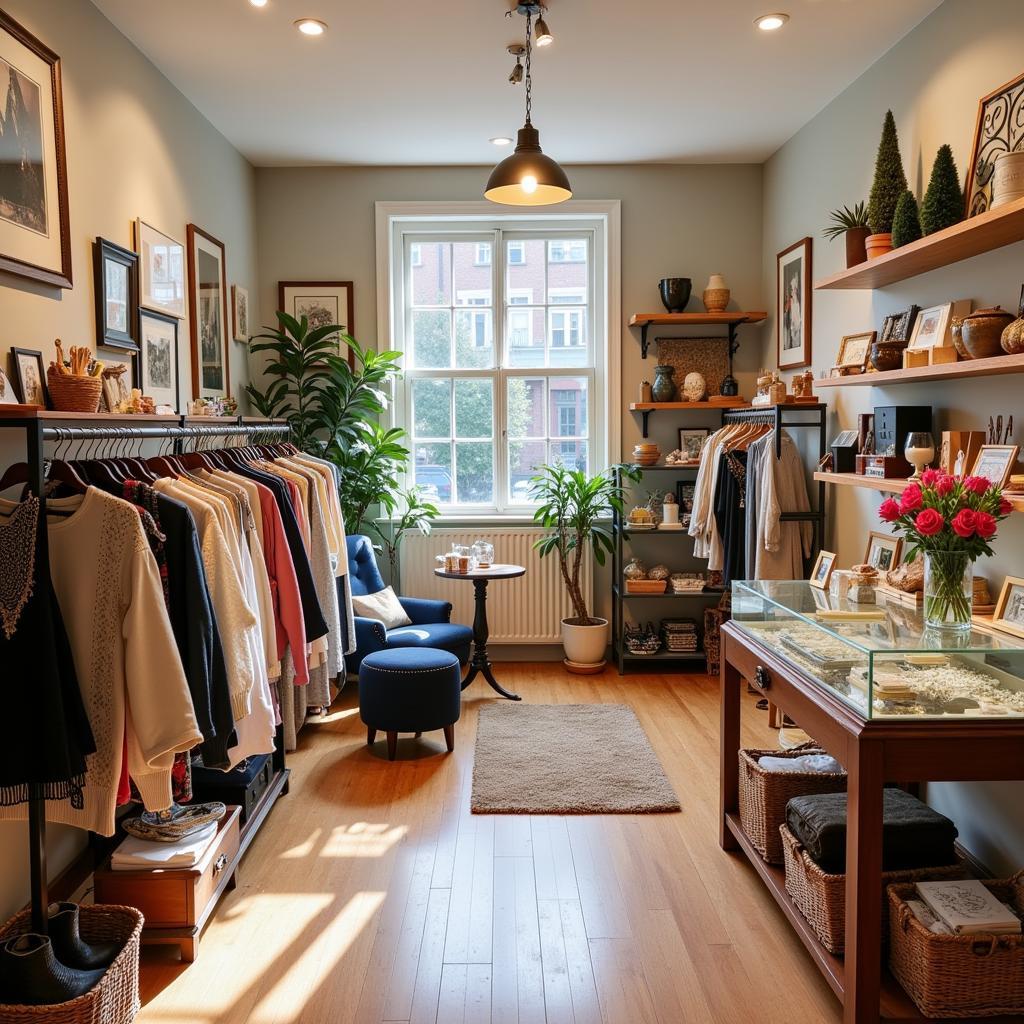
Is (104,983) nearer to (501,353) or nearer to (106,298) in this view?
(106,298)

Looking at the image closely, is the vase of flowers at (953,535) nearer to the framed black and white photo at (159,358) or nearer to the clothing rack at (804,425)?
the clothing rack at (804,425)

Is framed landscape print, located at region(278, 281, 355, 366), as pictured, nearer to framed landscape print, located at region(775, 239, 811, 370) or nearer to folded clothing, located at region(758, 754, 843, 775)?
framed landscape print, located at region(775, 239, 811, 370)

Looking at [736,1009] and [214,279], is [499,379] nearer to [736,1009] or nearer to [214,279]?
[214,279]

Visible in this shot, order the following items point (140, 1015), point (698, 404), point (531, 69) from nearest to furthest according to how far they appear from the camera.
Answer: point (140, 1015)
point (531, 69)
point (698, 404)

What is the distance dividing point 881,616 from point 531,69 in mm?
2891

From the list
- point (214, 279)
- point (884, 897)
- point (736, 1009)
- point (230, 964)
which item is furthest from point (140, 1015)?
point (214, 279)

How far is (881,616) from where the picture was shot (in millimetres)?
2520

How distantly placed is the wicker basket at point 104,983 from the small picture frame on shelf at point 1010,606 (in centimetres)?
252

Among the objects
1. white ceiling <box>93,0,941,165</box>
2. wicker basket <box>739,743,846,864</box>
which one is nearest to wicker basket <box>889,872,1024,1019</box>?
wicker basket <box>739,743,846,864</box>

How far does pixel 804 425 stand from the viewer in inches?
178

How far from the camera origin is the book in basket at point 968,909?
6.95 feet

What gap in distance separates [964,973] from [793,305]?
12.3 ft

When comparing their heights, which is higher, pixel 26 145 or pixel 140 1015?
pixel 26 145

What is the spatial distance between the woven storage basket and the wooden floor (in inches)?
6.5
